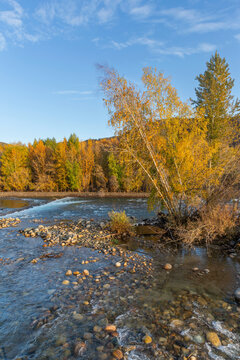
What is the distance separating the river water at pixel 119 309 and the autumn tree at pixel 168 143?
12.1 ft

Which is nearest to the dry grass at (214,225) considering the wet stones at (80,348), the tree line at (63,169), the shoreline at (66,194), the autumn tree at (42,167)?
the wet stones at (80,348)

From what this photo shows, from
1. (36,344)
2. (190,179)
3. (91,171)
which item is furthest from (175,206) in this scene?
(91,171)

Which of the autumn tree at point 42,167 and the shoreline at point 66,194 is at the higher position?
the autumn tree at point 42,167

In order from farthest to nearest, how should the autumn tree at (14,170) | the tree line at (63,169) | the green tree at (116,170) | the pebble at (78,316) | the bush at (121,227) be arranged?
the autumn tree at (14,170), the tree line at (63,169), the green tree at (116,170), the bush at (121,227), the pebble at (78,316)

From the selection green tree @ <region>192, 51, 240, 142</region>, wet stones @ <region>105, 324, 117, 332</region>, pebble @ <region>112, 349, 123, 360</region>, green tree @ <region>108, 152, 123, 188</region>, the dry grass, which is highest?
green tree @ <region>192, 51, 240, 142</region>

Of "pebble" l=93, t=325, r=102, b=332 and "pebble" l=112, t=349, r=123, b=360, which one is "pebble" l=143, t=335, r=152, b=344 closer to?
"pebble" l=112, t=349, r=123, b=360

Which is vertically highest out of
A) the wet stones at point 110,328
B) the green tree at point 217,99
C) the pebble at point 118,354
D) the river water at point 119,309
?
the green tree at point 217,99

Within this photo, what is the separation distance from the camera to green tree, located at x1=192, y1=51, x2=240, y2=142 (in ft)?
58.9

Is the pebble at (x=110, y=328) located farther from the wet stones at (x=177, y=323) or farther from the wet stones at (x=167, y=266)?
the wet stones at (x=167, y=266)

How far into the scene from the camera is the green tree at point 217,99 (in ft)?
58.9

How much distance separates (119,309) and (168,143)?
848 cm

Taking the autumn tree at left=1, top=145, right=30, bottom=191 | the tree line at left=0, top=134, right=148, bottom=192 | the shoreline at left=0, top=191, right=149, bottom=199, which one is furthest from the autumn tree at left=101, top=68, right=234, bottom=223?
the autumn tree at left=1, top=145, right=30, bottom=191

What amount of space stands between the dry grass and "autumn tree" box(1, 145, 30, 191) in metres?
46.1

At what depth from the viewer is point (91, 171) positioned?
153ft
